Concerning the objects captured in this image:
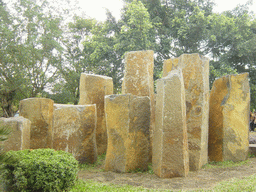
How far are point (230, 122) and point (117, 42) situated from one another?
9.37 m

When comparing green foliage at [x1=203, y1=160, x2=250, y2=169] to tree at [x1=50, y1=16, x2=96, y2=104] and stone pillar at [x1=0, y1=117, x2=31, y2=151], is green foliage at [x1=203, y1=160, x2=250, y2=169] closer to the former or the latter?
stone pillar at [x1=0, y1=117, x2=31, y2=151]

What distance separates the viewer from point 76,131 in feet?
20.6

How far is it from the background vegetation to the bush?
9.61 metres

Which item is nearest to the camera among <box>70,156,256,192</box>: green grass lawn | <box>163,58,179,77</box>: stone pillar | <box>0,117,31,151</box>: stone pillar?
<box>70,156,256,192</box>: green grass lawn

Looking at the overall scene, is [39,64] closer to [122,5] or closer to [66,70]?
[66,70]

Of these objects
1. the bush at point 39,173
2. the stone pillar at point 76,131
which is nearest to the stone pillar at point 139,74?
the stone pillar at point 76,131

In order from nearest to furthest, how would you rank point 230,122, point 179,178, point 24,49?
point 179,178 → point 230,122 → point 24,49

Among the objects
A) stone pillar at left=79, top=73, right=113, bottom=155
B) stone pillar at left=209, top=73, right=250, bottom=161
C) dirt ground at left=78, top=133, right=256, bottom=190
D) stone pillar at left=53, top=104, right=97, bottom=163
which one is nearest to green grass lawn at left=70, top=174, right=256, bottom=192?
dirt ground at left=78, top=133, right=256, bottom=190

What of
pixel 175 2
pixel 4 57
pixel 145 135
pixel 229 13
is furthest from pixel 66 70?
pixel 145 135

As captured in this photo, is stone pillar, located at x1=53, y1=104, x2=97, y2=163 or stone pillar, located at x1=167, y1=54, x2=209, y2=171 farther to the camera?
stone pillar, located at x1=53, y1=104, x2=97, y2=163

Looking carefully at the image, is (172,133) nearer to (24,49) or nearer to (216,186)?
(216,186)

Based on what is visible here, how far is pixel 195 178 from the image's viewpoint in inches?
200

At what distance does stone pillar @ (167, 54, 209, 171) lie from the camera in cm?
591

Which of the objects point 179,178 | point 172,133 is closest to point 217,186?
point 179,178
